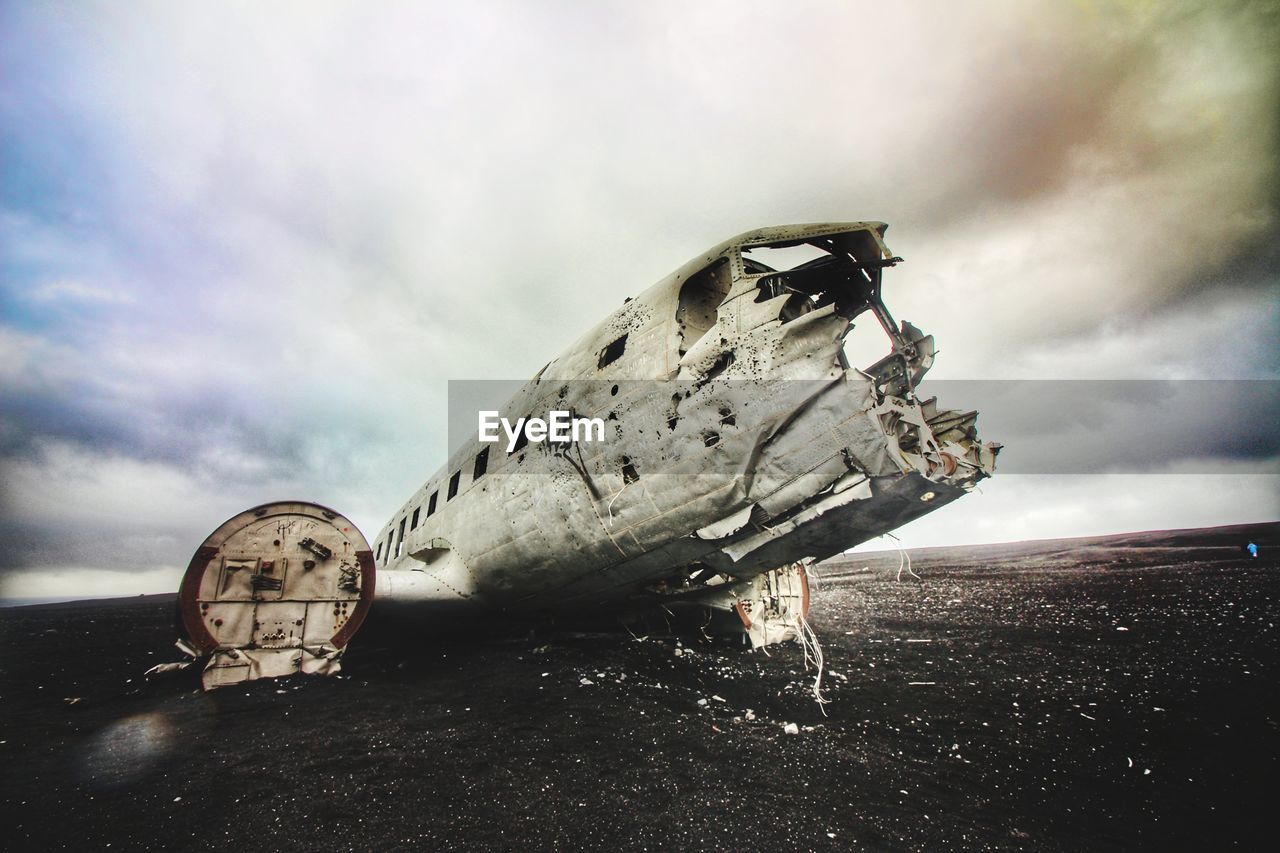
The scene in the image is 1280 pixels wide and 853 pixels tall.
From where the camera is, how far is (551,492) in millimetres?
5789

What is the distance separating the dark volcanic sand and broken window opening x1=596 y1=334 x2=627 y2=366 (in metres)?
3.74

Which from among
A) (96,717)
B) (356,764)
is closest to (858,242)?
(356,764)

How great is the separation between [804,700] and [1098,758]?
2.31m

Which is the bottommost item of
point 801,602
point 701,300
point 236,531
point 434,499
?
point 801,602

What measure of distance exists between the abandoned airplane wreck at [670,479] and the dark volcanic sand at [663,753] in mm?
895

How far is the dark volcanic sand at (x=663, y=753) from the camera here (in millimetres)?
2730

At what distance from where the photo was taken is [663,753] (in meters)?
3.75

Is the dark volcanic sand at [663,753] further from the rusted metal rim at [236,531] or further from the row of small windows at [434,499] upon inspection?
the row of small windows at [434,499]

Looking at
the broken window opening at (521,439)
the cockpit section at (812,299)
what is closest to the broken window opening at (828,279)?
the cockpit section at (812,299)

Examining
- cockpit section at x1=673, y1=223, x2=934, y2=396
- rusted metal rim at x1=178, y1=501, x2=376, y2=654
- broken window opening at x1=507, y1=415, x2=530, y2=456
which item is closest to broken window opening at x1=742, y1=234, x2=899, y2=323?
cockpit section at x1=673, y1=223, x2=934, y2=396

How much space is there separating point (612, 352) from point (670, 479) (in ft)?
6.22

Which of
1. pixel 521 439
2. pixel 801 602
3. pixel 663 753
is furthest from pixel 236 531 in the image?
pixel 801 602

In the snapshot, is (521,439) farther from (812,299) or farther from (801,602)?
(801,602)

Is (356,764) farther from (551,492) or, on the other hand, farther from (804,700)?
(804,700)
